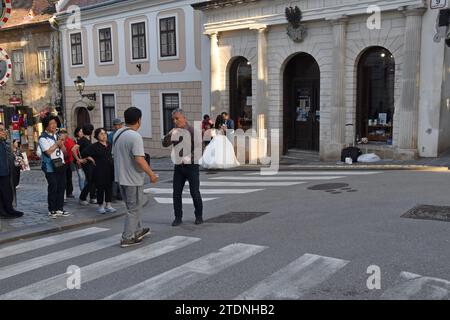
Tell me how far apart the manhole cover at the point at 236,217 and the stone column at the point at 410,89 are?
7.94 meters

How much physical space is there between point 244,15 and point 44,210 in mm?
11587

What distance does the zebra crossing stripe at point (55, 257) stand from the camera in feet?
19.3

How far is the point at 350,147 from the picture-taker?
15781 mm

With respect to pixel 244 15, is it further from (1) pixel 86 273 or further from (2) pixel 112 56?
(1) pixel 86 273

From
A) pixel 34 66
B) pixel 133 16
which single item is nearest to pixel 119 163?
pixel 133 16

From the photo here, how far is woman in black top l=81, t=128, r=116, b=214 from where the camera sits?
29.6 ft

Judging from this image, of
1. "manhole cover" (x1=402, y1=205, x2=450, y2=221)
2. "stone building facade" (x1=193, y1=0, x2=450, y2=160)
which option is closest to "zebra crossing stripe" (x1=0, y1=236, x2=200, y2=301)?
"manhole cover" (x1=402, y1=205, x2=450, y2=221)

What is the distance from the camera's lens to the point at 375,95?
1608 cm

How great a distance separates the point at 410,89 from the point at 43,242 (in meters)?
11.3

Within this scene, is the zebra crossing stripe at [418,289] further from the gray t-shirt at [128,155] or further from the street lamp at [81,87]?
the street lamp at [81,87]

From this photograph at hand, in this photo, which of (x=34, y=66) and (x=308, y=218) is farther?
(x=34, y=66)

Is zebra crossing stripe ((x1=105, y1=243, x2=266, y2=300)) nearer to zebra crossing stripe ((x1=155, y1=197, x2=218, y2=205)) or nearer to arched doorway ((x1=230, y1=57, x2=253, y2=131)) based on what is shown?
zebra crossing stripe ((x1=155, y1=197, x2=218, y2=205))

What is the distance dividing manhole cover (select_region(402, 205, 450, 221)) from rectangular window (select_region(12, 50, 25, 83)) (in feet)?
88.2

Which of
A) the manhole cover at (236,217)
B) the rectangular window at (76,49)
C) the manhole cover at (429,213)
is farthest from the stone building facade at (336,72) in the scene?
the rectangular window at (76,49)
